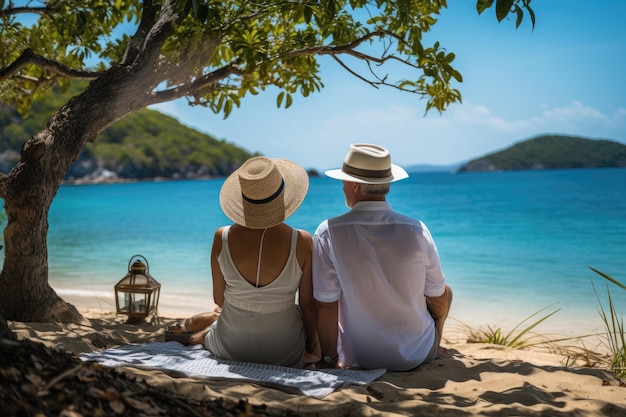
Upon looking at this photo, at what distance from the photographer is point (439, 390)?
2.91 m

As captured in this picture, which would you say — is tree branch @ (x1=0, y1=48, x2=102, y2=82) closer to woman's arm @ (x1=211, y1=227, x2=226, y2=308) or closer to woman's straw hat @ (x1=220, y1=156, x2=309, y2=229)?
woman's straw hat @ (x1=220, y1=156, x2=309, y2=229)

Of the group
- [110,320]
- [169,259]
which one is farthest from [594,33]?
[110,320]

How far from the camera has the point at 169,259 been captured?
13.3 meters

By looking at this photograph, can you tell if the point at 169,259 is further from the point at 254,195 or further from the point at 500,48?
the point at 500,48

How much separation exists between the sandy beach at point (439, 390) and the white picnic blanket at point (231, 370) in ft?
0.17

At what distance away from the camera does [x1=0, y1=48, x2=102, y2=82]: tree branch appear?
4.27m

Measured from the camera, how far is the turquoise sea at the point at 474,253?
7.93m

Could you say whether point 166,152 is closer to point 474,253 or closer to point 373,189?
point 474,253

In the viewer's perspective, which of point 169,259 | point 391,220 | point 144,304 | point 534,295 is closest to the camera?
point 391,220

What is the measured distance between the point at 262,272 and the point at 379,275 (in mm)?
578

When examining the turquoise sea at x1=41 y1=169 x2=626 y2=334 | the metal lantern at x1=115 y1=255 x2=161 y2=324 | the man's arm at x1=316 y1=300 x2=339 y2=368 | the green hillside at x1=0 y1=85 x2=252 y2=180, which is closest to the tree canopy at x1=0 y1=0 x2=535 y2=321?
the metal lantern at x1=115 y1=255 x2=161 y2=324

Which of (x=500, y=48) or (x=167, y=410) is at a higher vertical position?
(x=500, y=48)

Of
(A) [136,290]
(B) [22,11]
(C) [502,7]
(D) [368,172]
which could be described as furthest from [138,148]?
(C) [502,7]

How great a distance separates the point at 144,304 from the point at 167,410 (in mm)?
2738
